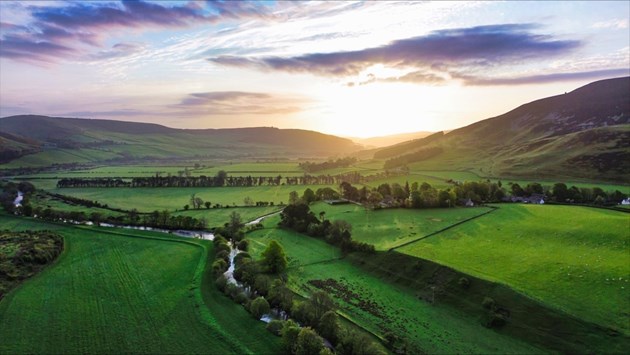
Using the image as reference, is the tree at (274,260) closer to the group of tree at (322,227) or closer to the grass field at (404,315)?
the grass field at (404,315)

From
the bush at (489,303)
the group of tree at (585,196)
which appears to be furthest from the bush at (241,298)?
the group of tree at (585,196)

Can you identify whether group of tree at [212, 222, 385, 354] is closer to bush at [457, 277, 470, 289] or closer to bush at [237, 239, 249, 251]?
bush at [237, 239, 249, 251]

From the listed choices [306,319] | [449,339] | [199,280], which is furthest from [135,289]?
[449,339]

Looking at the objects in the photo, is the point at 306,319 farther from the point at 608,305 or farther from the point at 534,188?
the point at 534,188

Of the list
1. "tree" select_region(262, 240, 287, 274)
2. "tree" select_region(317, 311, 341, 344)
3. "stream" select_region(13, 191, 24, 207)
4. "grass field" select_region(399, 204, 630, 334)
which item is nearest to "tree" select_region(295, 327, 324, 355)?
"tree" select_region(317, 311, 341, 344)

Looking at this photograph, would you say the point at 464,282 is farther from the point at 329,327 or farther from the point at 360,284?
the point at 329,327
